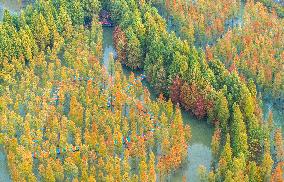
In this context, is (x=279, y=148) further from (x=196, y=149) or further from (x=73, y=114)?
(x=73, y=114)

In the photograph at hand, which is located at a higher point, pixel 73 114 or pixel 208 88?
Answer: pixel 208 88

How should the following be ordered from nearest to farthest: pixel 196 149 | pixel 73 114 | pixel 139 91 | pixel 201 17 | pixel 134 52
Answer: pixel 73 114 < pixel 196 149 < pixel 139 91 < pixel 134 52 < pixel 201 17

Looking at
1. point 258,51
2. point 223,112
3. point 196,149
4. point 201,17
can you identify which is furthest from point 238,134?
point 201,17

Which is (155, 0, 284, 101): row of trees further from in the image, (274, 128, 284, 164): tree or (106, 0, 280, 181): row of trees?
(274, 128, 284, 164): tree

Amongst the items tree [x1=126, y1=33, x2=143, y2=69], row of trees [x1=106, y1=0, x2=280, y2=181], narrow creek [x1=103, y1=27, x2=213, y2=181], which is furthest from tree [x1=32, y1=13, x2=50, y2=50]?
narrow creek [x1=103, y1=27, x2=213, y2=181]

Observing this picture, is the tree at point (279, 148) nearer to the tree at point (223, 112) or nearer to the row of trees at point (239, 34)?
the tree at point (223, 112)

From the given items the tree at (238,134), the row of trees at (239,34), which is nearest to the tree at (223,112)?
the tree at (238,134)

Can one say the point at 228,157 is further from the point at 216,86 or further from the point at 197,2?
the point at 197,2
